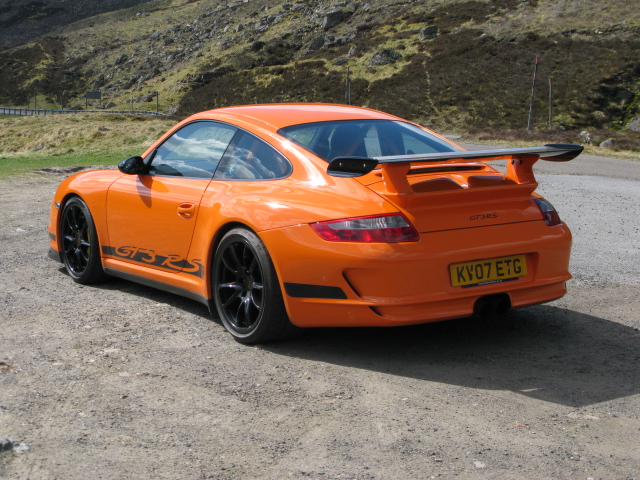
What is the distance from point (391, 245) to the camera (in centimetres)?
411

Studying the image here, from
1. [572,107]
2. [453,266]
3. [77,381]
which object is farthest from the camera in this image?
[572,107]

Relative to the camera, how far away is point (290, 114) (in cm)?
520

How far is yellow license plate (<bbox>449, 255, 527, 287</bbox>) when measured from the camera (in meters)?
4.28

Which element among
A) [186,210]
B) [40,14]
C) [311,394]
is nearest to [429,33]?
[186,210]

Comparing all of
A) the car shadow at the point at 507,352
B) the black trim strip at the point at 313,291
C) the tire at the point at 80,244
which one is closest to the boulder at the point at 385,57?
the tire at the point at 80,244

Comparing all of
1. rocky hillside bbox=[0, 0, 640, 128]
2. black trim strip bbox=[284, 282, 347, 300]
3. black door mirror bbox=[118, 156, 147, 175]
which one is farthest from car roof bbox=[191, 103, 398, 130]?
rocky hillside bbox=[0, 0, 640, 128]

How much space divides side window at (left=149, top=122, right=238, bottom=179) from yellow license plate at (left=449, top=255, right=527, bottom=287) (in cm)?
178

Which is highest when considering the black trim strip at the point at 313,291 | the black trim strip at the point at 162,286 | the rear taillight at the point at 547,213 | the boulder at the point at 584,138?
the rear taillight at the point at 547,213

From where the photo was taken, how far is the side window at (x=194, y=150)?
5199 millimetres

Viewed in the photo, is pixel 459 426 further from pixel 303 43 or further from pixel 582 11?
pixel 303 43

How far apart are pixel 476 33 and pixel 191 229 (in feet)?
194

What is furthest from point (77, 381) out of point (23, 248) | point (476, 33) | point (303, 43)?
point (303, 43)

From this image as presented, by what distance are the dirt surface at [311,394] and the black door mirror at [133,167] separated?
93 cm

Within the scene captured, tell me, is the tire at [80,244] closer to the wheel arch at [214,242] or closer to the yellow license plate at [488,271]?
the wheel arch at [214,242]
